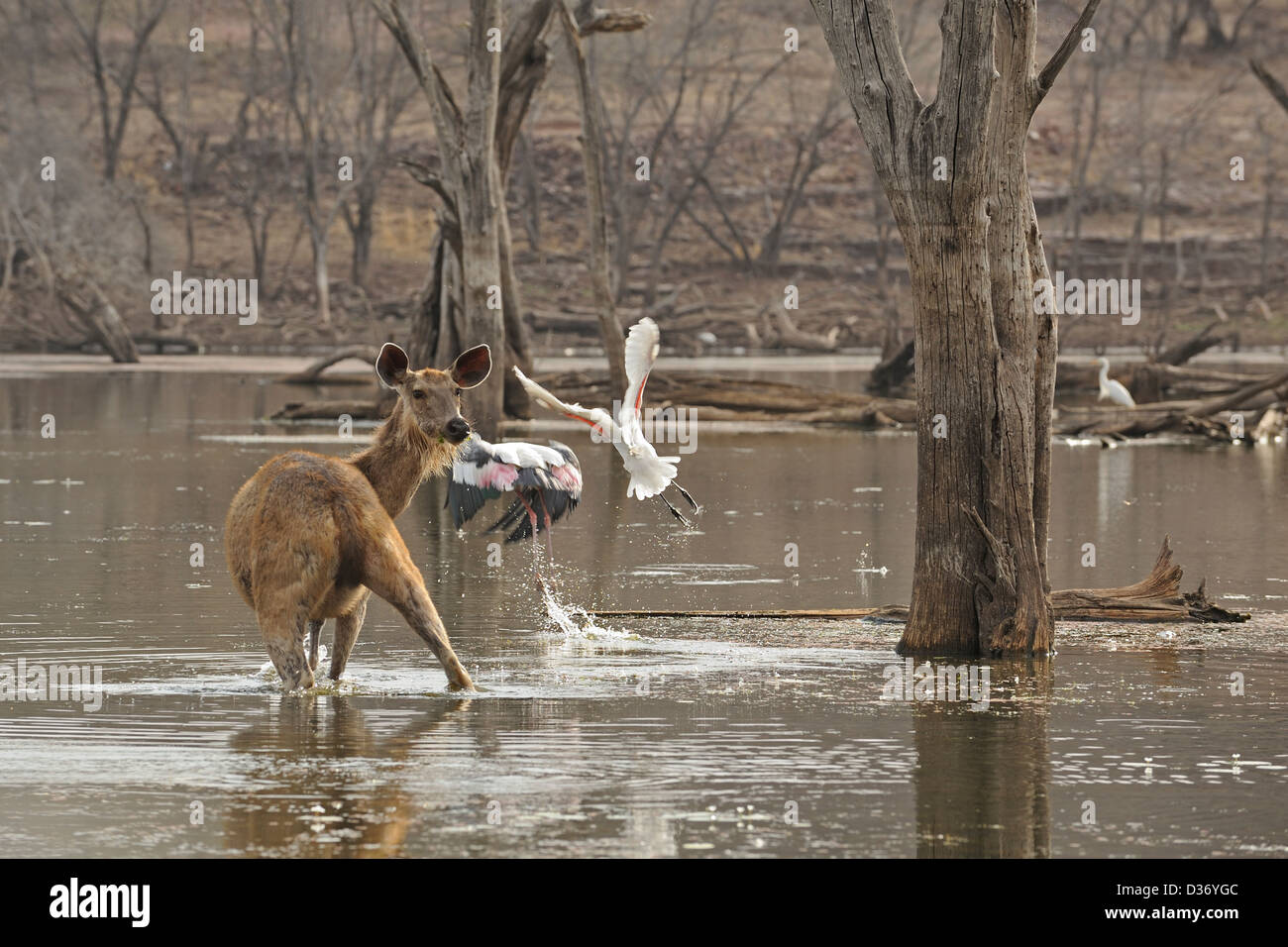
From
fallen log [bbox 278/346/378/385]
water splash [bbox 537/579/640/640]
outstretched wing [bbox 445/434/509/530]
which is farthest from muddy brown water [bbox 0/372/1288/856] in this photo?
fallen log [bbox 278/346/378/385]

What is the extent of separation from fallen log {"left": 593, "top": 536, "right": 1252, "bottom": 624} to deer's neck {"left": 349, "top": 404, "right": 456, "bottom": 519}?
105 inches

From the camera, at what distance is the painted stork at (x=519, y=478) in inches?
420

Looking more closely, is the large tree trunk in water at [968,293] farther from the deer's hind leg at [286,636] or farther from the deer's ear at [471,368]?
the deer's hind leg at [286,636]

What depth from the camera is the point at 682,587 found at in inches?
525

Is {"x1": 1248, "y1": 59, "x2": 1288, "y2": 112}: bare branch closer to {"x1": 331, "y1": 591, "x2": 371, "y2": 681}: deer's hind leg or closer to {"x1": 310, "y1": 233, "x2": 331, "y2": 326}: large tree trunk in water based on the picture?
{"x1": 331, "y1": 591, "x2": 371, "y2": 681}: deer's hind leg

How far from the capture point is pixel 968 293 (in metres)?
10.3

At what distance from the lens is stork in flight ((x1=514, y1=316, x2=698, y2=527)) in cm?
1132

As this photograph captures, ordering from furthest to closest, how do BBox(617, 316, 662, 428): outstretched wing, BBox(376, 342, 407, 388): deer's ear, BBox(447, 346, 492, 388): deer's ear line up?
BBox(617, 316, 662, 428): outstretched wing
BBox(447, 346, 492, 388): deer's ear
BBox(376, 342, 407, 388): deer's ear

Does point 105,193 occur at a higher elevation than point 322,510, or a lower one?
higher

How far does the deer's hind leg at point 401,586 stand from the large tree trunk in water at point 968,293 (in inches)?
110

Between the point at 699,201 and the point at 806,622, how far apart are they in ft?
182

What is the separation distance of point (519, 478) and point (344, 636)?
1.65 m

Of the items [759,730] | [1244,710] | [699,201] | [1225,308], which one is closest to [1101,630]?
[1244,710]
